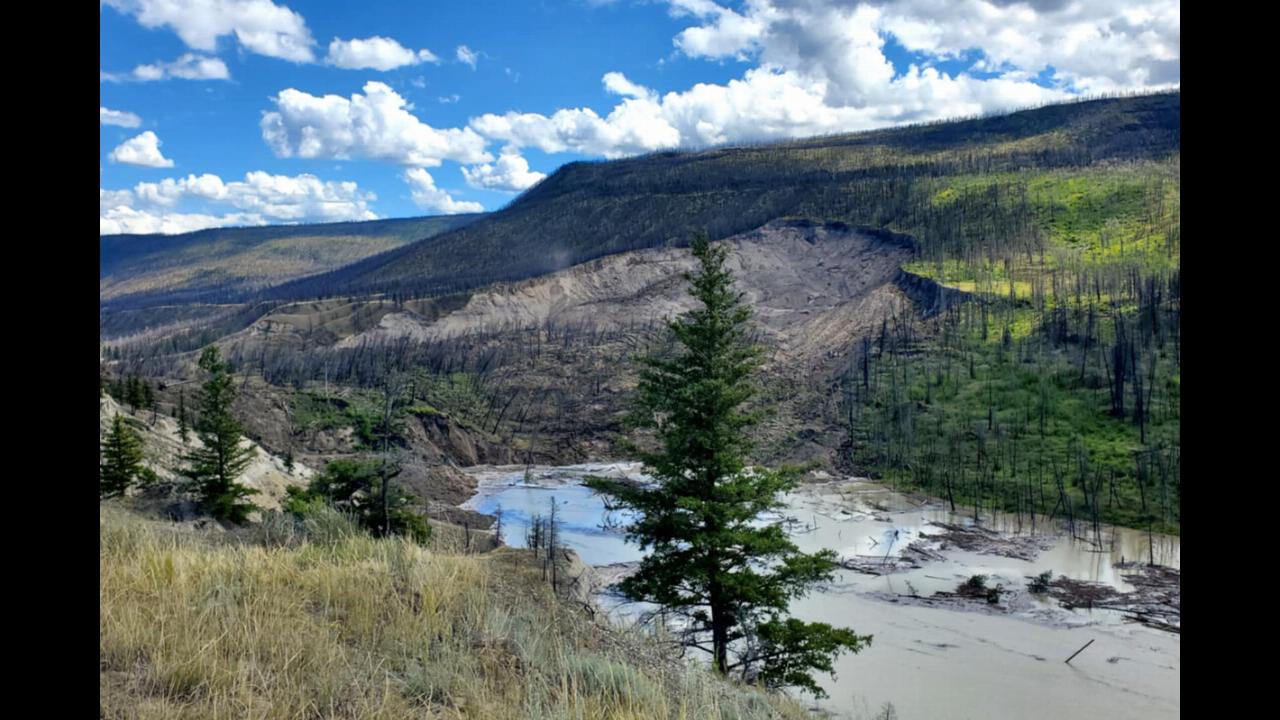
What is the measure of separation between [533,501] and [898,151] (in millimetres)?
99598

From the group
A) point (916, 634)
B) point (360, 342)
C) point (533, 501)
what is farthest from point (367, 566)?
point (360, 342)

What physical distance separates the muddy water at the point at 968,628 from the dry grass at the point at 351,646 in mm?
9417

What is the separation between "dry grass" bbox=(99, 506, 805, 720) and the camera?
11.2 feet

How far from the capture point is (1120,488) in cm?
3684

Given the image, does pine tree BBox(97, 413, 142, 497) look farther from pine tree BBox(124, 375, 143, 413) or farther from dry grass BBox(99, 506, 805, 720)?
dry grass BBox(99, 506, 805, 720)

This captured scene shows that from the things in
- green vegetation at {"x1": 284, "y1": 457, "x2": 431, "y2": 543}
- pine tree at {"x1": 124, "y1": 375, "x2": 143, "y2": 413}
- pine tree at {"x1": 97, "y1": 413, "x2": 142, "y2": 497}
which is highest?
pine tree at {"x1": 124, "y1": 375, "x2": 143, "y2": 413}

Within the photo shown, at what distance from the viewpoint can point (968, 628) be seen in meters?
22.2

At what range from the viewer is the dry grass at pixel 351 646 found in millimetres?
3402

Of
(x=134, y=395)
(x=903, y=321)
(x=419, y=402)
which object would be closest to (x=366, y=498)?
(x=134, y=395)

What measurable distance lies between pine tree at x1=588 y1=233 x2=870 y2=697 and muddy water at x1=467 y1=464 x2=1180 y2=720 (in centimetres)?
172

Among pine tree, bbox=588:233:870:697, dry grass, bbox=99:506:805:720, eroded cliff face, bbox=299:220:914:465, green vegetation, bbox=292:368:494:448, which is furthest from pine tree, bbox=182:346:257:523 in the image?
eroded cliff face, bbox=299:220:914:465

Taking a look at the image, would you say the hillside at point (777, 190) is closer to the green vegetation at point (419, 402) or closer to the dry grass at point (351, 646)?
the green vegetation at point (419, 402)

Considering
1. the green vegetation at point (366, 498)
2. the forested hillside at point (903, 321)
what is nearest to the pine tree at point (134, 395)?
the green vegetation at point (366, 498)
